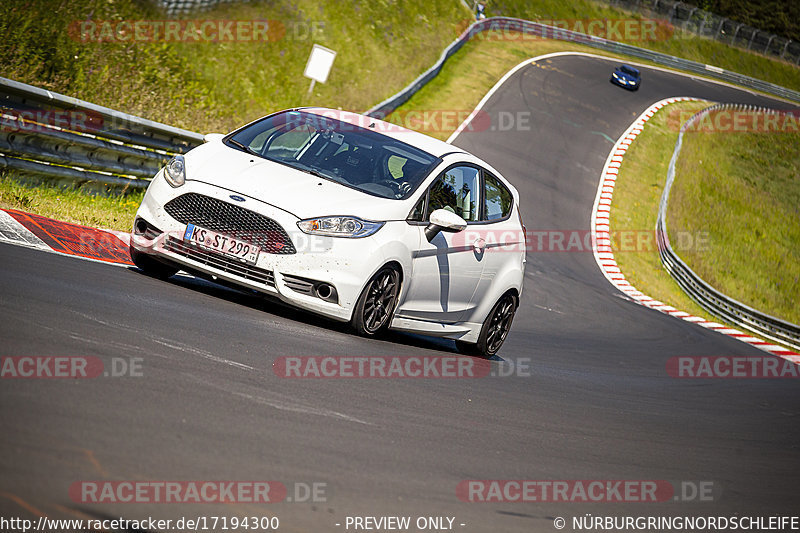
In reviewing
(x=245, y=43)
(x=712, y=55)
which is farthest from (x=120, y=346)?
(x=712, y=55)

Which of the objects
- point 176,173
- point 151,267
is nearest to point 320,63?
point 151,267

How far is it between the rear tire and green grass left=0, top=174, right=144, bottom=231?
2093mm

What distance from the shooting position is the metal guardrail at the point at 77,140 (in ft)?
34.2

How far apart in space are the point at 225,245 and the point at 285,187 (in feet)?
2.33

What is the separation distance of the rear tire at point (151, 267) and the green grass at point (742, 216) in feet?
71.4

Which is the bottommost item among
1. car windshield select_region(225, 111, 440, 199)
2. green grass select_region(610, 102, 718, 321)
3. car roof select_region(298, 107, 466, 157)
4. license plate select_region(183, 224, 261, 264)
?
green grass select_region(610, 102, 718, 321)

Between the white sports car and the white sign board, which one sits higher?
the white sports car

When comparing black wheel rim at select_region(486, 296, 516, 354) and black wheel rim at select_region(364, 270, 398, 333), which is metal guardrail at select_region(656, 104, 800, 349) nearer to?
black wheel rim at select_region(486, 296, 516, 354)

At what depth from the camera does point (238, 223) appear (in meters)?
7.55

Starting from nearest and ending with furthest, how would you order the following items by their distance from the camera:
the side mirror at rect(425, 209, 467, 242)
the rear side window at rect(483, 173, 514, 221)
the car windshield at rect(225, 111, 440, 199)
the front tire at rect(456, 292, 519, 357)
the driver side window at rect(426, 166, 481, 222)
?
1. the side mirror at rect(425, 209, 467, 242)
2. the car windshield at rect(225, 111, 440, 199)
3. the driver side window at rect(426, 166, 481, 222)
4. the rear side window at rect(483, 173, 514, 221)
5. the front tire at rect(456, 292, 519, 357)

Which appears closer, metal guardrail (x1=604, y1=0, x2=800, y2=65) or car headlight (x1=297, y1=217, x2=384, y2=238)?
car headlight (x1=297, y1=217, x2=384, y2=238)

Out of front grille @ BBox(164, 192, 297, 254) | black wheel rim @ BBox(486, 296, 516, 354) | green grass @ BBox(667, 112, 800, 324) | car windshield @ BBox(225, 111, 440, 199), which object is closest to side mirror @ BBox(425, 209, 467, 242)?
car windshield @ BBox(225, 111, 440, 199)

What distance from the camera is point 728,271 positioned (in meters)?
29.2

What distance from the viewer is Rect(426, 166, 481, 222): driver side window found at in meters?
8.70
